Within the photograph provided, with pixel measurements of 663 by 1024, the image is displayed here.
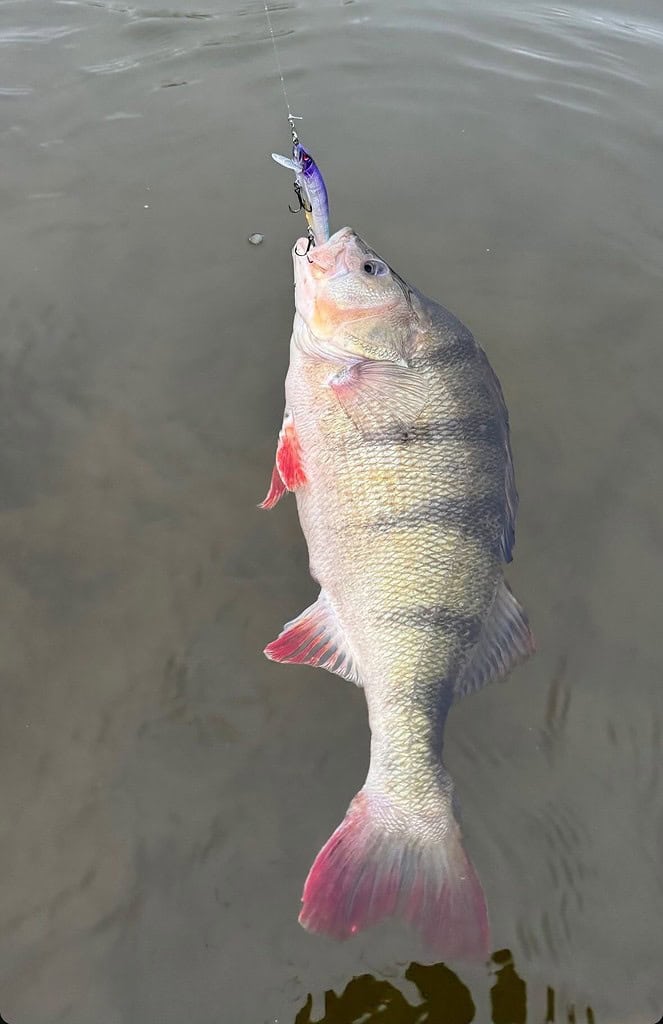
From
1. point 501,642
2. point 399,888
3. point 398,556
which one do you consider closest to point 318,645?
point 398,556

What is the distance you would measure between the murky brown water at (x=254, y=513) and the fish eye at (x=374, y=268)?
3.30ft

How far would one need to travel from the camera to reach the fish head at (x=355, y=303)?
2.46 m

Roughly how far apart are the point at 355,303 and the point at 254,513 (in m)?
1.05

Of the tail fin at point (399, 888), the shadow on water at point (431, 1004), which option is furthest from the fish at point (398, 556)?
the shadow on water at point (431, 1004)

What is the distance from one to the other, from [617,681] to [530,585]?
51cm

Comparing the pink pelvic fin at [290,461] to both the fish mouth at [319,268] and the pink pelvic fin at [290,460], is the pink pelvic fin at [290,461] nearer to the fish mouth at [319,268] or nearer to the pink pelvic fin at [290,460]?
the pink pelvic fin at [290,460]

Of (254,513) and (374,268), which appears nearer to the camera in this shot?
(374,268)

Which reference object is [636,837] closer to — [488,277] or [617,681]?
[617,681]

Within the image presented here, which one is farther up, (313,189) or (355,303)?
(313,189)

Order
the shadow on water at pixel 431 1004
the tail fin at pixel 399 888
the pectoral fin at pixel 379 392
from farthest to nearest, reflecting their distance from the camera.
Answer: the pectoral fin at pixel 379 392, the shadow on water at pixel 431 1004, the tail fin at pixel 399 888

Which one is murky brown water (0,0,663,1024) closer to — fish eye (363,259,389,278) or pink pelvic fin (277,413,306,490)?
pink pelvic fin (277,413,306,490)

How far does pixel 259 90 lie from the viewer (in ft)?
15.7

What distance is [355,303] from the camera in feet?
8.14

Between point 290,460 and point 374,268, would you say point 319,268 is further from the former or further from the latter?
point 290,460
